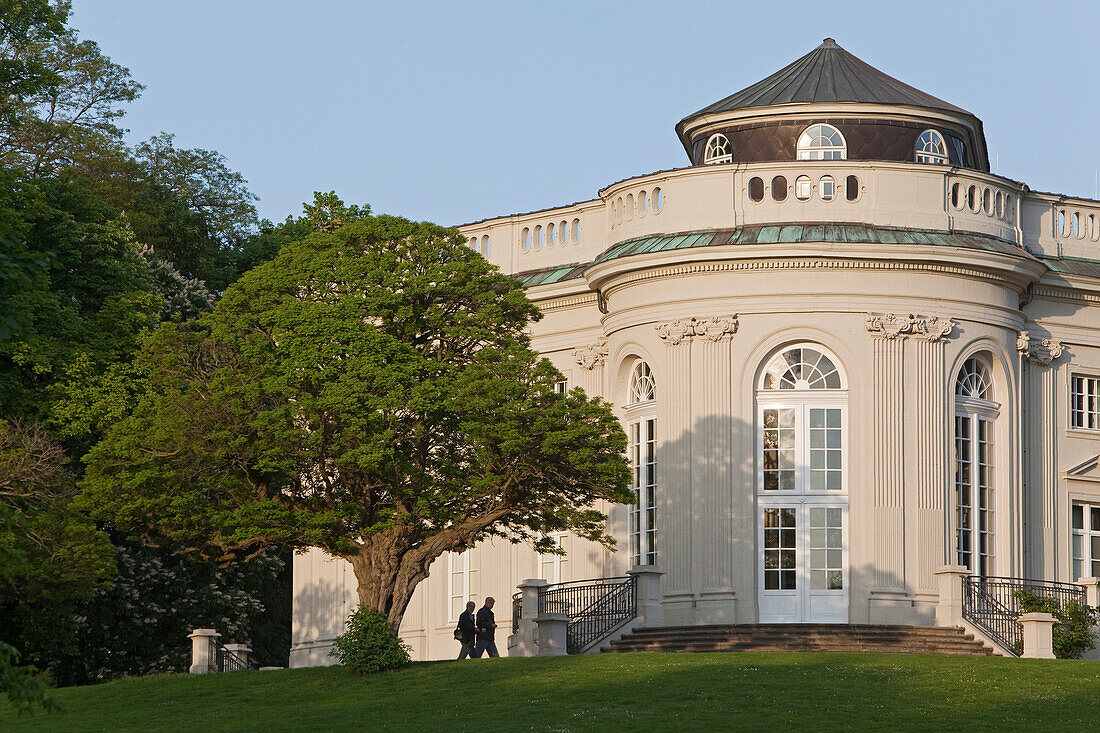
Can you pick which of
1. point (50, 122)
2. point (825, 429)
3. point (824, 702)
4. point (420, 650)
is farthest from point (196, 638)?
point (50, 122)

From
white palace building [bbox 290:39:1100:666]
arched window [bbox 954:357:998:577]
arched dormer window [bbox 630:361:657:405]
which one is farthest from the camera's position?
arched dormer window [bbox 630:361:657:405]

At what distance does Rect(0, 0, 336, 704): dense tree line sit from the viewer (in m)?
31.2

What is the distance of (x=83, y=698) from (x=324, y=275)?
25.1 feet

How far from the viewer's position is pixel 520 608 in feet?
107

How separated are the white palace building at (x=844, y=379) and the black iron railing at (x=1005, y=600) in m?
0.09

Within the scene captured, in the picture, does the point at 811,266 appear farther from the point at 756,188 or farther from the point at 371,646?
the point at 371,646

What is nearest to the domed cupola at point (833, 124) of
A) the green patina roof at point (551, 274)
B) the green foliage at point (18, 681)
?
the green patina roof at point (551, 274)

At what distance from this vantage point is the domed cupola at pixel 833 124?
35.1 m

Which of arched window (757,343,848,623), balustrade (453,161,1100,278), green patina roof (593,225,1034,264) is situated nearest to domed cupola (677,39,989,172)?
balustrade (453,161,1100,278)

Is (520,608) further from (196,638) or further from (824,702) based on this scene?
(824,702)

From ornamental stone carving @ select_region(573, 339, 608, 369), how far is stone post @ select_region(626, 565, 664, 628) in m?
5.06

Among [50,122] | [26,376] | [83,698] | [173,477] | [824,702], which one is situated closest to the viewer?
[824,702]

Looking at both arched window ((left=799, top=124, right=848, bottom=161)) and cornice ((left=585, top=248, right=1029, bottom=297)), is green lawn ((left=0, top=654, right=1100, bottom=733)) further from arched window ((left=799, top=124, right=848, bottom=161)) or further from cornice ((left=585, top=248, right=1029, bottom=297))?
arched window ((left=799, top=124, right=848, bottom=161))

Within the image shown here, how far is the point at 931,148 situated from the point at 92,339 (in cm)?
1744
